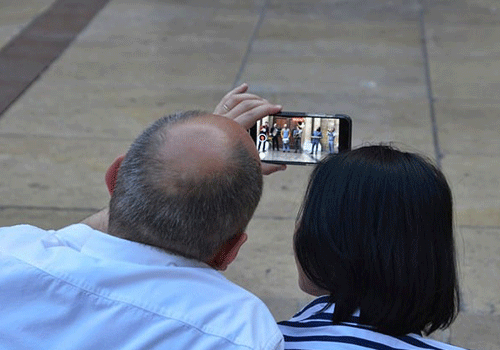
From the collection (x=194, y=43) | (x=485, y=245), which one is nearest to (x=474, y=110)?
(x=485, y=245)

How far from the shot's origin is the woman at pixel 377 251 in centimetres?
176

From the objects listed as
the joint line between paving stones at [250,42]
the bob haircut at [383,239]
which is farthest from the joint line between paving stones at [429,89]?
the bob haircut at [383,239]

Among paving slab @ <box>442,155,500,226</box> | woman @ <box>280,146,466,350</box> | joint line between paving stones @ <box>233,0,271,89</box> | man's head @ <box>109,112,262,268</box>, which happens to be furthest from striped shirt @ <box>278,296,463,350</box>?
Answer: joint line between paving stones @ <box>233,0,271,89</box>

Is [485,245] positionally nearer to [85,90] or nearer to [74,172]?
[74,172]

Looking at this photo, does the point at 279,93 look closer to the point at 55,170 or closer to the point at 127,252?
the point at 55,170

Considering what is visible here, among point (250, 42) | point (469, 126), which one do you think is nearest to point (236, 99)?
Answer: point (469, 126)

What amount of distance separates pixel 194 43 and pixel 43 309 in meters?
6.12

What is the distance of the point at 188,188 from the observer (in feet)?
5.18

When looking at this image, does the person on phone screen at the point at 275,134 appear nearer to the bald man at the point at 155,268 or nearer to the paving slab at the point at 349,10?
the bald man at the point at 155,268

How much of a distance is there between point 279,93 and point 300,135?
4.06 metres

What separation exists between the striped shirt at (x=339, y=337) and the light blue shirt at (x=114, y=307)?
17 cm

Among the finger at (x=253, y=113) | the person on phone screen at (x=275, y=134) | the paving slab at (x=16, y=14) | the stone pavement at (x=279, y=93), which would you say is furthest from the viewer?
the paving slab at (x=16, y=14)

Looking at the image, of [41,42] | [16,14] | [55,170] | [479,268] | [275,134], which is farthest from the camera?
[16,14]

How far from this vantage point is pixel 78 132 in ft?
18.6
